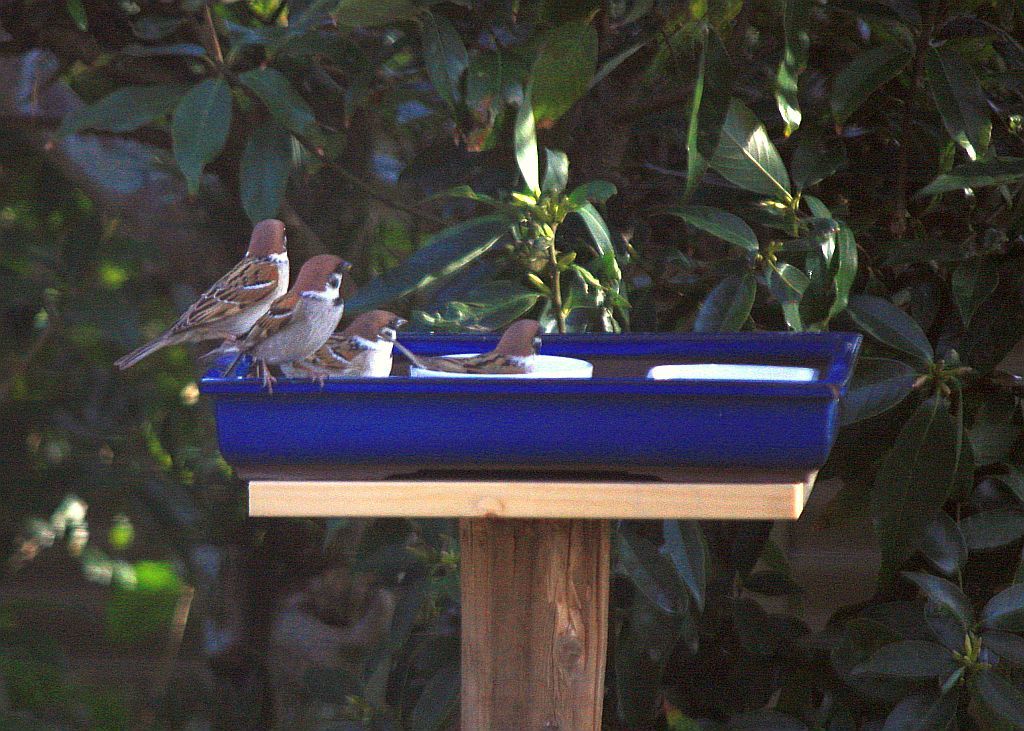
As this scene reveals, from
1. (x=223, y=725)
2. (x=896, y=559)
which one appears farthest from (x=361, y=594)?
(x=896, y=559)

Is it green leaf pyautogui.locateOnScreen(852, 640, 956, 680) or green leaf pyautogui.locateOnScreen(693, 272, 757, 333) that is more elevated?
green leaf pyautogui.locateOnScreen(693, 272, 757, 333)

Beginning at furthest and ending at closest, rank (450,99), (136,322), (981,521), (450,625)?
(136,322), (450,625), (981,521), (450,99)

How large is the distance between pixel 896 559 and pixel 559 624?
59 centimetres

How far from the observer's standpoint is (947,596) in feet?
5.19

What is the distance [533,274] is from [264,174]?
39 cm

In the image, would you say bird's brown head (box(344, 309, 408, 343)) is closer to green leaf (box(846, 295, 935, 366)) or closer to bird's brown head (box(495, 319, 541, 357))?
bird's brown head (box(495, 319, 541, 357))

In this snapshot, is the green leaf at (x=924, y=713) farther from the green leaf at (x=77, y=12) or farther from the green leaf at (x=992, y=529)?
the green leaf at (x=77, y=12)

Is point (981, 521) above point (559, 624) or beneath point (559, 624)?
beneath

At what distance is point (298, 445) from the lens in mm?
1060

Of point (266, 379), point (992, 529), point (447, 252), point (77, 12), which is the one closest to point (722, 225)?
point (447, 252)

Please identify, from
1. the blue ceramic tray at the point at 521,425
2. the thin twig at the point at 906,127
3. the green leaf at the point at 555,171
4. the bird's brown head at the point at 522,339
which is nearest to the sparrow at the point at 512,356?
the bird's brown head at the point at 522,339

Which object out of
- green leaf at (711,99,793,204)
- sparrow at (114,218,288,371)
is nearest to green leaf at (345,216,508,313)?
sparrow at (114,218,288,371)

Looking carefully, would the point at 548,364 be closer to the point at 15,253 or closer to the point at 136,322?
the point at 136,322

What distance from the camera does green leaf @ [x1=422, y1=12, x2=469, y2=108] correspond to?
5.08ft
